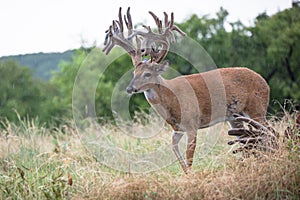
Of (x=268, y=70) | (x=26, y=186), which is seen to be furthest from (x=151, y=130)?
(x=268, y=70)

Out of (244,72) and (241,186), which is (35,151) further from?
(241,186)

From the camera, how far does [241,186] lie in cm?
467

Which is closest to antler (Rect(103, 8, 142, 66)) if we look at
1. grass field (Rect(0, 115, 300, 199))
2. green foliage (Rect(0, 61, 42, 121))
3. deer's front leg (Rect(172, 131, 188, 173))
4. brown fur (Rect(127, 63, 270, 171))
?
brown fur (Rect(127, 63, 270, 171))

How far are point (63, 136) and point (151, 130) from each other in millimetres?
1834

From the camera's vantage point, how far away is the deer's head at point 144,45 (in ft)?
21.9

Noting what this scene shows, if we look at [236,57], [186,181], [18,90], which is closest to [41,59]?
[18,90]

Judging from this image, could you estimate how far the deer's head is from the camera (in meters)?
6.69

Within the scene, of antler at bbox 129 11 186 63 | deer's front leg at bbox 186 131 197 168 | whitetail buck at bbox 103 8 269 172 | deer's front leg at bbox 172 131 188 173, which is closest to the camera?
deer's front leg at bbox 172 131 188 173

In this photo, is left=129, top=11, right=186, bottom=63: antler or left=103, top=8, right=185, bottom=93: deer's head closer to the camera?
left=103, top=8, right=185, bottom=93: deer's head

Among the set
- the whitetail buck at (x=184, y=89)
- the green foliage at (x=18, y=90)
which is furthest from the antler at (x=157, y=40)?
the green foliage at (x=18, y=90)

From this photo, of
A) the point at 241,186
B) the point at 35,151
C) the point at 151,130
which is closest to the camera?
the point at 241,186

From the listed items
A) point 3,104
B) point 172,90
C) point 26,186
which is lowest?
point 3,104

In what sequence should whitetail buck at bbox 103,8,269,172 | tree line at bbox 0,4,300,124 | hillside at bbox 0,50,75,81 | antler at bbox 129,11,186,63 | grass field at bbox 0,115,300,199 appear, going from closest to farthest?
grass field at bbox 0,115,300,199 → whitetail buck at bbox 103,8,269,172 → antler at bbox 129,11,186,63 → tree line at bbox 0,4,300,124 → hillside at bbox 0,50,75,81

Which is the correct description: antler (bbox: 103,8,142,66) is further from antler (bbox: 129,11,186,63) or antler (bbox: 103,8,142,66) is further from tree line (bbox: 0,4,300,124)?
tree line (bbox: 0,4,300,124)
